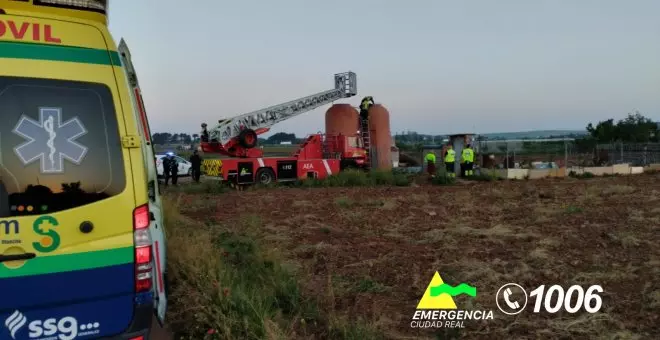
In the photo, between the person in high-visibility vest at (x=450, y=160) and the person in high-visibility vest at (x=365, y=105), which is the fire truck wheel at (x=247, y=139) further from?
the person in high-visibility vest at (x=450, y=160)

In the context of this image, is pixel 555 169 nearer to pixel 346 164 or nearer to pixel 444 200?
pixel 346 164

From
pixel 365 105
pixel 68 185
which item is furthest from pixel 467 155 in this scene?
pixel 68 185

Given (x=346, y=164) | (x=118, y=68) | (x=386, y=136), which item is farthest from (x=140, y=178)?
(x=386, y=136)

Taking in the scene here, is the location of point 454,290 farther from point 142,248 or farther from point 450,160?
point 450,160

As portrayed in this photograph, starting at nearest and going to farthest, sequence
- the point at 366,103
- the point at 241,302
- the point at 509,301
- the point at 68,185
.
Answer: the point at 68,185 → the point at 241,302 → the point at 509,301 → the point at 366,103

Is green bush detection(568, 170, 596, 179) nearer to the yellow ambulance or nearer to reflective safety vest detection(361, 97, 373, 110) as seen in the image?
reflective safety vest detection(361, 97, 373, 110)

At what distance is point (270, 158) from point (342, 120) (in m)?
4.36

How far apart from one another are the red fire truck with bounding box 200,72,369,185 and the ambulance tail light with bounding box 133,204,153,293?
15.8 metres

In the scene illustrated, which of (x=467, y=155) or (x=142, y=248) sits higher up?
(x=142, y=248)

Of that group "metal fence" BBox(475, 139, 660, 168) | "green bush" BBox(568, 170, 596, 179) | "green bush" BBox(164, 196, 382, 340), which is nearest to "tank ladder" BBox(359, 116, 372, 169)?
"metal fence" BBox(475, 139, 660, 168)

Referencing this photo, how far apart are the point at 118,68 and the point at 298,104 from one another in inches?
805

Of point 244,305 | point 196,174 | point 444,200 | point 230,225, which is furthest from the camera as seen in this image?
point 196,174

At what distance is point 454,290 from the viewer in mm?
5336

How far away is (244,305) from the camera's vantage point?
13.5ft
